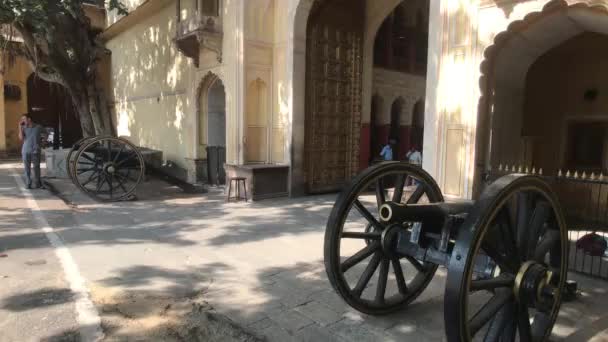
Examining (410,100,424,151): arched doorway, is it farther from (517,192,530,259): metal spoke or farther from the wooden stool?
(517,192,530,259): metal spoke

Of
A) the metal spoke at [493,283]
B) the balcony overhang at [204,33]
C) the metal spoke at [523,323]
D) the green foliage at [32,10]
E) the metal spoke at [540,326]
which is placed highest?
the green foliage at [32,10]

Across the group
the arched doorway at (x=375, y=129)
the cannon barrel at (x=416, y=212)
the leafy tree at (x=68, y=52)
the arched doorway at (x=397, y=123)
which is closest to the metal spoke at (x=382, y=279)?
the cannon barrel at (x=416, y=212)

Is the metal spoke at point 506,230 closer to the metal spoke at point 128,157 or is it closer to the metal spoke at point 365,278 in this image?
the metal spoke at point 365,278

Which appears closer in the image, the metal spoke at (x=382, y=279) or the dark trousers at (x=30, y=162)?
the metal spoke at (x=382, y=279)

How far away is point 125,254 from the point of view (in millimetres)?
5680

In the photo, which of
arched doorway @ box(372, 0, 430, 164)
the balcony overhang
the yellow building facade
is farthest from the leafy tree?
arched doorway @ box(372, 0, 430, 164)

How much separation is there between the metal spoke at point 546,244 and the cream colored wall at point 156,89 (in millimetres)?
10635

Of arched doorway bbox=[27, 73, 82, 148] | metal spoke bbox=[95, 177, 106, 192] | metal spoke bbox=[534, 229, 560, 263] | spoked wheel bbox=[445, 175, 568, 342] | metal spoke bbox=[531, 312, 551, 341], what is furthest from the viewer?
arched doorway bbox=[27, 73, 82, 148]

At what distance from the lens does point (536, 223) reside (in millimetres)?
3064

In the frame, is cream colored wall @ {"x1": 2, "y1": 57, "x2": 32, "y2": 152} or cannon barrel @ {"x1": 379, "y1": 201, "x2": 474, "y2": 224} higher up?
cream colored wall @ {"x1": 2, "y1": 57, "x2": 32, "y2": 152}

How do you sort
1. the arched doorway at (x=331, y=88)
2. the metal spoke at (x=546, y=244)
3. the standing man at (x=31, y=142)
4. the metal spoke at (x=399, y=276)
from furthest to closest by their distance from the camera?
the standing man at (x=31, y=142) → the arched doorway at (x=331, y=88) → the metal spoke at (x=399, y=276) → the metal spoke at (x=546, y=244)

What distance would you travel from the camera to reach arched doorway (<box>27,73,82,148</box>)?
21.2 meters

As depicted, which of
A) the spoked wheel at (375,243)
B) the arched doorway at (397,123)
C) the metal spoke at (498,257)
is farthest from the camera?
the arched doorway at (397,123)

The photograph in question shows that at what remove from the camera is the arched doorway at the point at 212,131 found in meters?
12.2
